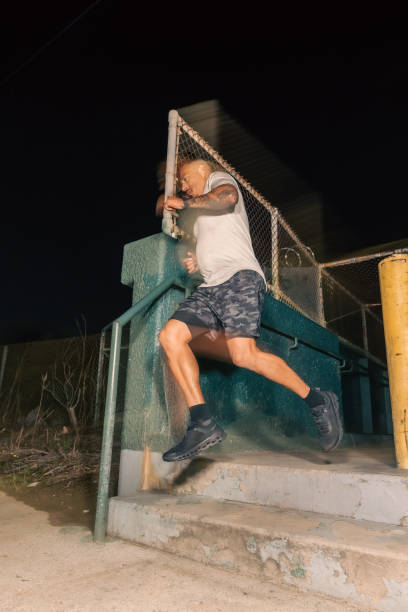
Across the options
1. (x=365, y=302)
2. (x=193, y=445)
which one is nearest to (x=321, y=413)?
(x=193, y=445)

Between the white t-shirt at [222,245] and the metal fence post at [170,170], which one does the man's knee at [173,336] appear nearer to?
the white t-shirt at [222,245]

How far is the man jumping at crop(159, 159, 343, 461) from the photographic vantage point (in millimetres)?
1821

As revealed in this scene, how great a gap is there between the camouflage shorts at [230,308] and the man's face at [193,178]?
2.38 feet

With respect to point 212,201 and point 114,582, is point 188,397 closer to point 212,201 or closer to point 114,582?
point 114,582

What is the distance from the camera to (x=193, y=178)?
2459 millimetres

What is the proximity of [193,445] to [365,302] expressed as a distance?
20.6ft

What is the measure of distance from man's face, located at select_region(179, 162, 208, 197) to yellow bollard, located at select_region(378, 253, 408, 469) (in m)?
1.22

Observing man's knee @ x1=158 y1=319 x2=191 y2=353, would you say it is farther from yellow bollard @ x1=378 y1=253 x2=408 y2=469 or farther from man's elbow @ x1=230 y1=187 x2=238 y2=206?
yellow bollard @ x1=378 y1=253 x2=408 y2=469

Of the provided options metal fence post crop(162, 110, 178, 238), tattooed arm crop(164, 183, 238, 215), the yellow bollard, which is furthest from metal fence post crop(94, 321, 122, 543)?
the yellow bollard

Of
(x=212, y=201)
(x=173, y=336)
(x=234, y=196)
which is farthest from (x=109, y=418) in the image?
(x=234, y=196)

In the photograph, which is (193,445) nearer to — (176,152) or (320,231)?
(176,152)

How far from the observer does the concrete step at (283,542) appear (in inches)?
44.4

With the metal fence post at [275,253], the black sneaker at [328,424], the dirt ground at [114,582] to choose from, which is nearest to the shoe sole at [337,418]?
the black sneaker at [328,424]

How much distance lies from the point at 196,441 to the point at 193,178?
1.64 metres
